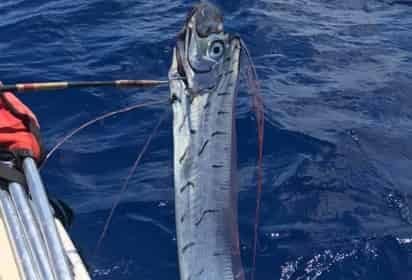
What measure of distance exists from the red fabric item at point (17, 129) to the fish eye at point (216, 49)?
1.51 m

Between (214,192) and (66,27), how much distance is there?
291 inches

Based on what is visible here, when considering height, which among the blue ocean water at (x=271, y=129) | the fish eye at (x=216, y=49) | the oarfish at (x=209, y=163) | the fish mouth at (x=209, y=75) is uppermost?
the fish eye at (x=216, y=49)

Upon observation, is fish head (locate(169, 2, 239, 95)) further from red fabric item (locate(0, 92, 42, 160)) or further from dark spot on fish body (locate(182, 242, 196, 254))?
red fabric item (locate(0, 92, 42, 160))

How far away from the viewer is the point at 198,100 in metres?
2.56

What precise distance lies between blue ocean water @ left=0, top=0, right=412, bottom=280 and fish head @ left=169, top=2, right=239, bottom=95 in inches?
92.1

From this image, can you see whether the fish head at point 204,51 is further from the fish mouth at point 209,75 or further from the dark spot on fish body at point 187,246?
the dark spot on fish body at point 187,246

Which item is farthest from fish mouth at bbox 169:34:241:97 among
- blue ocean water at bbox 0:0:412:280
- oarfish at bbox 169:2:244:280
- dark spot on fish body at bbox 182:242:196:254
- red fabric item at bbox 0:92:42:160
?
blue ocean water at bbox 0:0:412:280

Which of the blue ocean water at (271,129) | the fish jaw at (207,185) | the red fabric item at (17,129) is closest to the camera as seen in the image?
the fish jaw at (207,185)

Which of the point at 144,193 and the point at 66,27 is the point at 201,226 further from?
the point at 66,27

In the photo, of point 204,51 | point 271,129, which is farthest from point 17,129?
point 271,129

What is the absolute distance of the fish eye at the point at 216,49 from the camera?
256 cm

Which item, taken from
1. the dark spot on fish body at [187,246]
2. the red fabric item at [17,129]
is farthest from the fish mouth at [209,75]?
the red fabric item at [17,129]

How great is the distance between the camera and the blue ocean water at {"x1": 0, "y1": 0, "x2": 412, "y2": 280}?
16.0 ft

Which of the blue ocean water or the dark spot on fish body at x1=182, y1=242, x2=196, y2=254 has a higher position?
the dark spot on fish body at x1=182, y1=242, x2=196, y2=254
